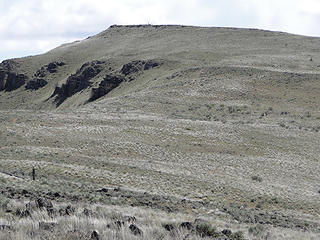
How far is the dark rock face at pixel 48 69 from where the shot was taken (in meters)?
92.8

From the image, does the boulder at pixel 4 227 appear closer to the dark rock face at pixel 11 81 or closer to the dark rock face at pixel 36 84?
the dark rock face at pixel 36 84

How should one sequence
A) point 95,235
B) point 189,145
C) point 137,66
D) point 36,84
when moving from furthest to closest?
point 36,84 < point 137,66 < point 189,145 < point 95,235

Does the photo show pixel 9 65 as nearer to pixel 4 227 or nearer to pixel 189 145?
pixel 189 145

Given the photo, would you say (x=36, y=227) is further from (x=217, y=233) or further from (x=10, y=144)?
(x=10, y=144)

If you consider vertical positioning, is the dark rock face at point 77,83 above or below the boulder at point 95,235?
above

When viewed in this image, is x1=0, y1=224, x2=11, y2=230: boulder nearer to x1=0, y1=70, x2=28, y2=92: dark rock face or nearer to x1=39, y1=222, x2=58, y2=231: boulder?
x1=39, y1=222, x2=58, y2=231: boulder

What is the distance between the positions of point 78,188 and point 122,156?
9.35 metres

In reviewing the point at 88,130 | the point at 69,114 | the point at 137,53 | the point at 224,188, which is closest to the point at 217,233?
the point at 224,188

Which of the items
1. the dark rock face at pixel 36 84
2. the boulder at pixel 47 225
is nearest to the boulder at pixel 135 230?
the boulder at pixel 47 225

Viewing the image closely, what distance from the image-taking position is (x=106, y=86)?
66000 mm

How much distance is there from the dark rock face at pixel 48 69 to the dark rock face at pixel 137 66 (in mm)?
26511

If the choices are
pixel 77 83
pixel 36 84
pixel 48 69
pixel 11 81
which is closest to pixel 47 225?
pixel 77 83

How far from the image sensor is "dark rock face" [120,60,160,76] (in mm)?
69250

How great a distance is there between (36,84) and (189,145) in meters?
67.2
